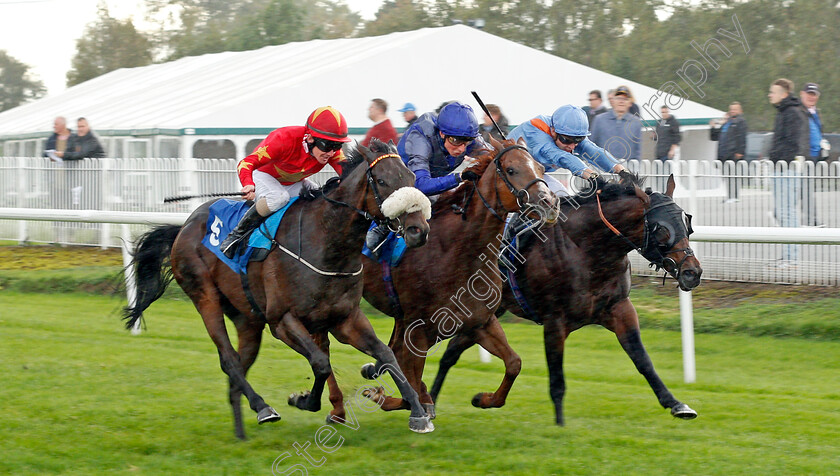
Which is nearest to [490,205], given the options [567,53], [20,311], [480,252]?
[480,252]

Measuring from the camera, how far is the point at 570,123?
229 inches

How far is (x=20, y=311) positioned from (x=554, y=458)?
21.0 feet

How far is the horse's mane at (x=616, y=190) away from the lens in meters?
5.62

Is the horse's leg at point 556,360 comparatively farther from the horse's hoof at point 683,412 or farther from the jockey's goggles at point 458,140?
the jockey's goggles at point 458,140

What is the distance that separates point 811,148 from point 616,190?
14.2ft

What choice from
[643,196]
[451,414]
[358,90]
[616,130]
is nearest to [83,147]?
[358,90]

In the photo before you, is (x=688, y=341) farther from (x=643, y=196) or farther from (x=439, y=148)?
(x=439, y=148)

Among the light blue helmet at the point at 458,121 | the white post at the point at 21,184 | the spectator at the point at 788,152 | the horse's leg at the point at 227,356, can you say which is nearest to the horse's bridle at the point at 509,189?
the light blue helmet at the point at 458,121

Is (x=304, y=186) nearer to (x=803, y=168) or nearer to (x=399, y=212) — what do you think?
(x=399, y=212)

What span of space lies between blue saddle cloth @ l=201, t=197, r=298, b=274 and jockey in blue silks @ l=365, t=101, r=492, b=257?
561 mm

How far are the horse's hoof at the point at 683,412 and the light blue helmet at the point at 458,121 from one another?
1817 millimetres

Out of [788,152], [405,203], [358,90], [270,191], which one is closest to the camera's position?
[405,203]

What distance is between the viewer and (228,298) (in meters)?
5.55

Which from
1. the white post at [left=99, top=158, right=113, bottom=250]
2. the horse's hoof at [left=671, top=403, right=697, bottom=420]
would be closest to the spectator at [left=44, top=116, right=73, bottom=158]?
the white post at [left=99, top=158, right=113, bottom=250]
